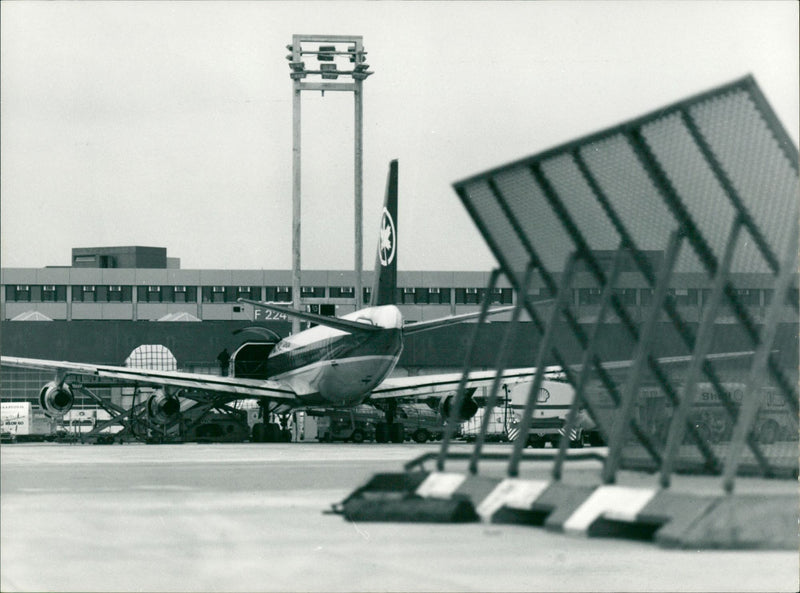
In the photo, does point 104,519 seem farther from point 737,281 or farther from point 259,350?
point 259,350

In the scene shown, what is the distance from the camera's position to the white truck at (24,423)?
77562 millimetres

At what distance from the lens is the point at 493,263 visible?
60.4ft

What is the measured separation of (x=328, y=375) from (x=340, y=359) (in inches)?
50.4

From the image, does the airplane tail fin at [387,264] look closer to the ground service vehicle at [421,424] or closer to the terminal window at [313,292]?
the terminal window at [313,292]

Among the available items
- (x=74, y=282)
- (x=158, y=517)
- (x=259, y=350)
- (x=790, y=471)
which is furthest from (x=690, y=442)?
(x=74, y=282)

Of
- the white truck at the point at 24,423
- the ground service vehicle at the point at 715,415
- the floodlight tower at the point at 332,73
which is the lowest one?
the white truck at the point at 24,423

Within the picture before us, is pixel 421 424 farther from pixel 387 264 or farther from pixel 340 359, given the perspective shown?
pixel 387 264

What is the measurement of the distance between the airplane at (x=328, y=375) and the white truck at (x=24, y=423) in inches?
625

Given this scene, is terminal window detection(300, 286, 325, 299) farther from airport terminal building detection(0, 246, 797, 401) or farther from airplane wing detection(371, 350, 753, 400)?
airplane wing detection(371, 350, 753, 400)

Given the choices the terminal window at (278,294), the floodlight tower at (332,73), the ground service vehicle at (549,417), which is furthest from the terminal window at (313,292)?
the floodlight tower at (332,73)

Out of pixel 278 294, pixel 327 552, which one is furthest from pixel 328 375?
pixel 327 552

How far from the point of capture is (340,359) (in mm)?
56125

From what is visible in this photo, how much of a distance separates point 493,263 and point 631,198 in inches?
120

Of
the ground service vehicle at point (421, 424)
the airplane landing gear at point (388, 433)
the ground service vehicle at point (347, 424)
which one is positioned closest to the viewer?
the airplane landing gear at point (388, 433)
